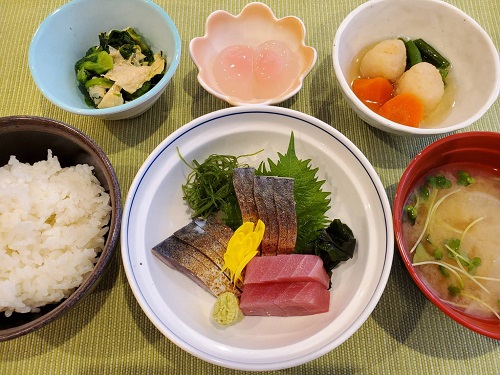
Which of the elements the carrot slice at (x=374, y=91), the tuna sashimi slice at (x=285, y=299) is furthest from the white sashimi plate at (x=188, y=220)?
the carrot slice at (x=374, y=91)

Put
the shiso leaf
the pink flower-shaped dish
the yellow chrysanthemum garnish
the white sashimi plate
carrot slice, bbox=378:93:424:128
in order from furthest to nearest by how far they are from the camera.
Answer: the pink flower-shaped dish, carrot slice, bbox=378:93:424:128, the shiso leaf, the yellow chrysanthemum garnish, the white sashimi plate

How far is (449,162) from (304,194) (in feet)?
2.02

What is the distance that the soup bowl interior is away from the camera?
4.40 ft

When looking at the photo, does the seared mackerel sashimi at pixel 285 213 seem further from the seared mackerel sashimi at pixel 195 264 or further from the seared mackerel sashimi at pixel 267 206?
the seared mackerel sashimi at pixel 195 264

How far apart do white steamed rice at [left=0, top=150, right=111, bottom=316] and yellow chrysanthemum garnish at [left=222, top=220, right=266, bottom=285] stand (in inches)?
18.4

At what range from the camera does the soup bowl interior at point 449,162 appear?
1.34 metres

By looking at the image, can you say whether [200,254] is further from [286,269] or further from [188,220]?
[286,269]

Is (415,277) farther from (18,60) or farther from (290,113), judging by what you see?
(18,60)

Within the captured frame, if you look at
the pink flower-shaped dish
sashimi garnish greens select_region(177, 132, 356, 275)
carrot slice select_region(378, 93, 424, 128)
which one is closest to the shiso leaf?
sashimi garnish greens select_region(177, 132, 356, 275)

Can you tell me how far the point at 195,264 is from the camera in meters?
1.45

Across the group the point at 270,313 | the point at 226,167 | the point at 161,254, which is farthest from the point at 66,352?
the point at 226,167

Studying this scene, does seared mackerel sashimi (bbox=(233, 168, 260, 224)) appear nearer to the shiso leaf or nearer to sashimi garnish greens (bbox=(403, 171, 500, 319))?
the shiso leaf

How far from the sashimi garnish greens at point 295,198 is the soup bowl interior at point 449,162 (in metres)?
0.21

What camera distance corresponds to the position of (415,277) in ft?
4.26
